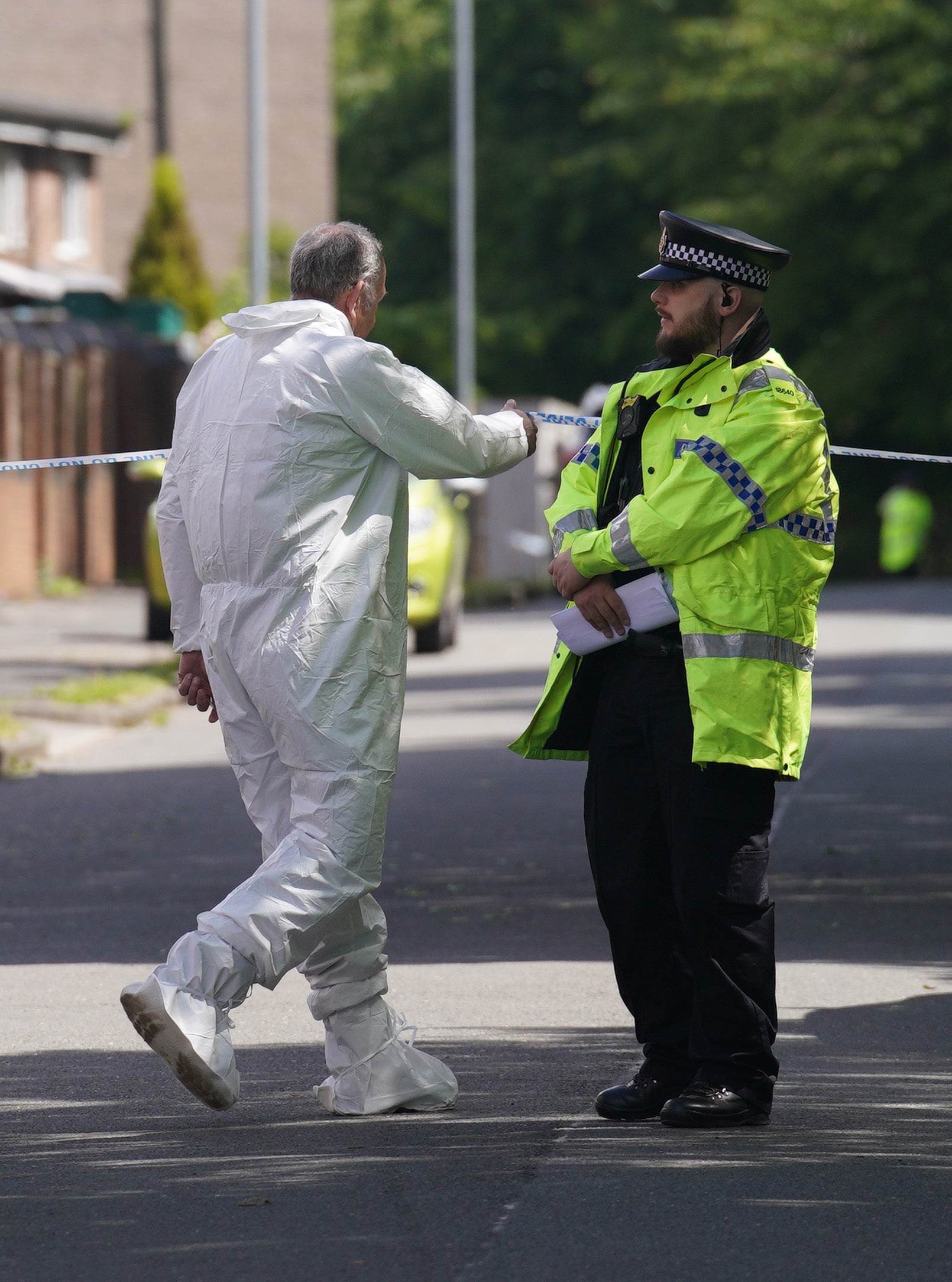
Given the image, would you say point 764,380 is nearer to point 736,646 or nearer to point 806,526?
point 806,526

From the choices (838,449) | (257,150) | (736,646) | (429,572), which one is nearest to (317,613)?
(736,646)

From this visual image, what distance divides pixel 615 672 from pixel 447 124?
4775cm

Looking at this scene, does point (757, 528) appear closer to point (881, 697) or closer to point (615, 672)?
point (615, 672)

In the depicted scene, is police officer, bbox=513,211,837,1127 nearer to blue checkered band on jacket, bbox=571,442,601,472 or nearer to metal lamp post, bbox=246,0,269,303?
blue checkered band on jacket, bbox=571,442,601,472

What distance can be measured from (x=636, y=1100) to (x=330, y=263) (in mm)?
1953

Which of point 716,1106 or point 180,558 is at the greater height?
point 180,558

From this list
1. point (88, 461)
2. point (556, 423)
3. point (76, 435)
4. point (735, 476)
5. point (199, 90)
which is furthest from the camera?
point (199, 90)

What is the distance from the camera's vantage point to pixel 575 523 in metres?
4.99

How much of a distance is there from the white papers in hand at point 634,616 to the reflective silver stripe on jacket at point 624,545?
49 millimetres

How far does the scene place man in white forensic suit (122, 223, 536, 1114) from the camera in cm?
476

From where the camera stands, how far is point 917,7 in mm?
37250

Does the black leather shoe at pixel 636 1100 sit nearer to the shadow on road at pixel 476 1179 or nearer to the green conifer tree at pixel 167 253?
the shadow on road at pixel 476 1179

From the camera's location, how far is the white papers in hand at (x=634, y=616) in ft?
15.8

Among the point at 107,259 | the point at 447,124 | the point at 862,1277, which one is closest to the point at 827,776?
the point at 862,1277
